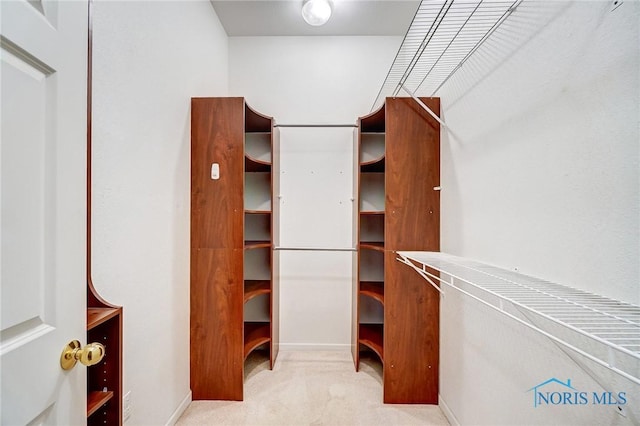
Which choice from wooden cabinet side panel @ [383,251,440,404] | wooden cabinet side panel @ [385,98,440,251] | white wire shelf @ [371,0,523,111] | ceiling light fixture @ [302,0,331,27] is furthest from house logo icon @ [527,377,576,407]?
ceiling light fixture @ [302,0,331,27]

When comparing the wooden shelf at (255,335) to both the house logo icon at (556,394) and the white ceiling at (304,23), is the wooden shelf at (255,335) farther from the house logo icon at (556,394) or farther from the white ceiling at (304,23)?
the white ceiling at (304,23)

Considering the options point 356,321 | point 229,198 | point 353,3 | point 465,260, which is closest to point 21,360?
point 229,198

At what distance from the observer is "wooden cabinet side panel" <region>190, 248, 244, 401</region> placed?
5.62 ft

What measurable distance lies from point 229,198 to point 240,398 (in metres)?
1.35

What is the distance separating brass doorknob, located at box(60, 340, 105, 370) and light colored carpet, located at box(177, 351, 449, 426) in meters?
1.34

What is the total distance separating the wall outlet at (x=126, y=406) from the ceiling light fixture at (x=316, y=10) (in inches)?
105

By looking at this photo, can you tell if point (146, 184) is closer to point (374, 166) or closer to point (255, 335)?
point (255, 335)

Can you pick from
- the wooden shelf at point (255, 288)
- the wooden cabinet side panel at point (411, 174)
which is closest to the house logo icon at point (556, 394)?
the wooden cabinet side panel at point (411, 174)

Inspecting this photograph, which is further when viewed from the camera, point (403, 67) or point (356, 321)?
point (356, 321)

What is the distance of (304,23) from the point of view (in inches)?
89.2

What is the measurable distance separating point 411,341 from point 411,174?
1121 millimetres

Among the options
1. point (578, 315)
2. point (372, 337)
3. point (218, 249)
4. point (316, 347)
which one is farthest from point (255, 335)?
point (578, 315)

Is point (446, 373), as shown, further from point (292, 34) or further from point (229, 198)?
point (292, 34)

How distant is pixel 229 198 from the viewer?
5.64 feet
